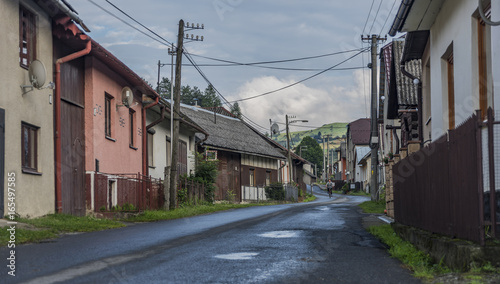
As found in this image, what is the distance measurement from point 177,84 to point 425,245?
52.4 ft

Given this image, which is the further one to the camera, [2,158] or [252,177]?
[252,177]

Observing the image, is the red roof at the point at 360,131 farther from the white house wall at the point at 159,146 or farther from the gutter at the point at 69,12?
the gutter at the point at 69,12

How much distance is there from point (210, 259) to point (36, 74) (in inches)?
312

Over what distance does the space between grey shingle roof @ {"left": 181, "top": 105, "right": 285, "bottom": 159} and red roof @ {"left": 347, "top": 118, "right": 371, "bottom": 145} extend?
38.4 m

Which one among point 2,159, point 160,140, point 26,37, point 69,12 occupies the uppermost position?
point 69,12

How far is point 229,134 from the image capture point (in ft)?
140

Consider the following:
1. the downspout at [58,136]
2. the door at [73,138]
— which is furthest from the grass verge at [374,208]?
the downspout at [58,136]

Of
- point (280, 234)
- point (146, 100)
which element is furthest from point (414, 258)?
point (146, 100)

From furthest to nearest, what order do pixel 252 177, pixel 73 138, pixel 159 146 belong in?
pixel 252 177, pixel 159 146, pixel 73 138

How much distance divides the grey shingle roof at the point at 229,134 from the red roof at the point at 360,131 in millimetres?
38388

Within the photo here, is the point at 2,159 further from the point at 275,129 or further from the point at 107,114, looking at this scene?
the point at 275,129

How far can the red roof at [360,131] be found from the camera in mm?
85844

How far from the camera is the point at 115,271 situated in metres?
6.48

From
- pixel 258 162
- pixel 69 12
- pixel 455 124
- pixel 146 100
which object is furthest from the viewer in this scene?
pixel 258 162
